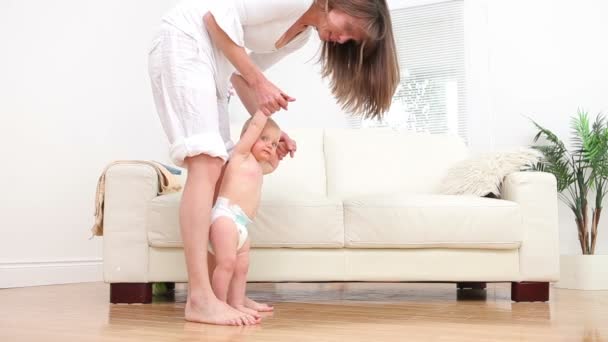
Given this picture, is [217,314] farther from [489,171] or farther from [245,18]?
[489,171]

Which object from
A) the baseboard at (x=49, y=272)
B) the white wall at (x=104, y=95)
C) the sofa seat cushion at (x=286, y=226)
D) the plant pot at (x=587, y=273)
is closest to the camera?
the sofa seat cushion at (x=286, y=226)

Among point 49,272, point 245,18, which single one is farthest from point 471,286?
point 49,272

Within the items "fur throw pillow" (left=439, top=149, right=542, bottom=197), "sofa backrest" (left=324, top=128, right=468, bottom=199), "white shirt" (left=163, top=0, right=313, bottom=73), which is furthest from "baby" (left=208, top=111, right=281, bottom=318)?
"sofa backrest" (left=324, top=128, right=468, bottom=199)

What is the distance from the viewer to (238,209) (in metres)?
1.96

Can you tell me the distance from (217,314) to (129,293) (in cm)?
84

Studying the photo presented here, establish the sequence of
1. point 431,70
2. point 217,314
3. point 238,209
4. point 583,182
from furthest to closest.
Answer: point 431,70 < point 583,182 < point 238,209 < point 217,314

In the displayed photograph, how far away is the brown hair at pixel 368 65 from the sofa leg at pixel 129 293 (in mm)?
1112

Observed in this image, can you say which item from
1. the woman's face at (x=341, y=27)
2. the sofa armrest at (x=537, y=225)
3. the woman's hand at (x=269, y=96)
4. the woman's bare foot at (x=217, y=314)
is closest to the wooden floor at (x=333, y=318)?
the woman's bare foot at (x=217, y=314)

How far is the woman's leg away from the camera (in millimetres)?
1772

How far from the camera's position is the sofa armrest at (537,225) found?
8.16 ft

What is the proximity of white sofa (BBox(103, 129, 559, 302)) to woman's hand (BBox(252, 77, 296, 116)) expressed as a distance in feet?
2.27

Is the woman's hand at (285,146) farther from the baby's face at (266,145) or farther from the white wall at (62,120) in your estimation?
the white wall at (62,120)

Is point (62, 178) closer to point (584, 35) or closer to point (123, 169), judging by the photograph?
point (123, 169)

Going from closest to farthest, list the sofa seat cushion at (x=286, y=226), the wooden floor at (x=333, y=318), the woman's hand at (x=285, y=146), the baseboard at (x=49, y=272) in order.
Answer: the wooden floor at (x=333, y=318) → the woman's hand at (x=285, y=146) → the sofa seat cushion at (x=286, y=226) → the baseboard at (x=49, y=272)
